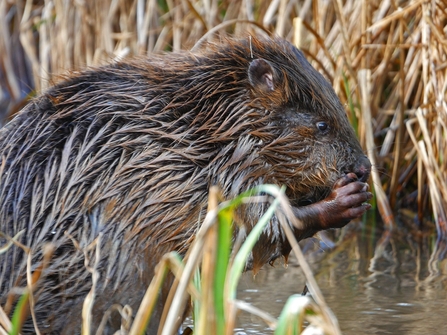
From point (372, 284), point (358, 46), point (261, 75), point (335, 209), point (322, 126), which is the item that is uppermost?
point (358, 46)

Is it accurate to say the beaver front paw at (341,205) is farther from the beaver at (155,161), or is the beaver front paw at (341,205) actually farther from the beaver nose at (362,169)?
the beaver nose at (362,169)

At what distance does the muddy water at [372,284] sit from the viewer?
10.2 feet

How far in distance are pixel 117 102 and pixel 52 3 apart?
330 cm

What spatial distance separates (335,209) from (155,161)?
69cm

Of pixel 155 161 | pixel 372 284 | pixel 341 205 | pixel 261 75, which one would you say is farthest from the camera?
pixel 372 284

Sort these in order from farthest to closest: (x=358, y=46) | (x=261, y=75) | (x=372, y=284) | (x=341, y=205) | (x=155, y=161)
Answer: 1. (x=358, y=46)
2. (x=372, y=284)
3. (x=261, y=75)
4. (x=341, y=205)
5. (x=155, y=161)

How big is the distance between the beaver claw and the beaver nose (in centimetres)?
17

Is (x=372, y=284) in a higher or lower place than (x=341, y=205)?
lower

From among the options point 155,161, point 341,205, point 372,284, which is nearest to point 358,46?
point 372,284

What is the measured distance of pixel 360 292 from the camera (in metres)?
3.52

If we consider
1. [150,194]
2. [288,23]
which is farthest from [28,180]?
[288,23]

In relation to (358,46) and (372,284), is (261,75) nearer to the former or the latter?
(372,284)

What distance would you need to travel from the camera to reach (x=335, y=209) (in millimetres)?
2914

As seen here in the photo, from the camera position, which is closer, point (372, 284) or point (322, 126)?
point (322, 126)
